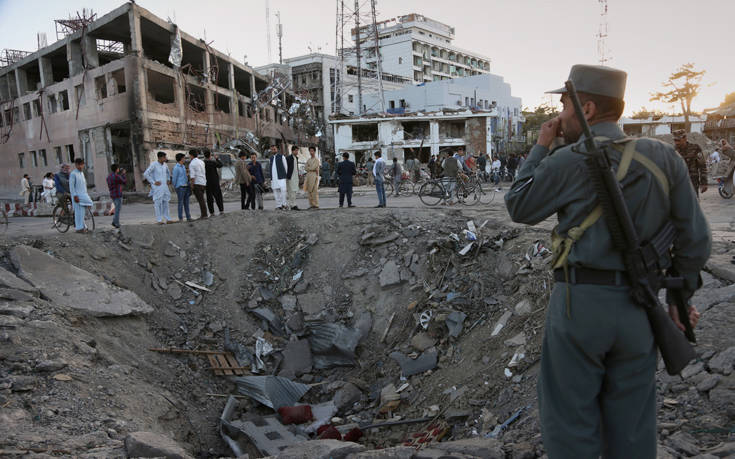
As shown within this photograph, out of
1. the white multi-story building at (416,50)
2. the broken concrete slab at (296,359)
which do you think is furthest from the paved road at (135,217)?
the white multi-story building at (416,50)

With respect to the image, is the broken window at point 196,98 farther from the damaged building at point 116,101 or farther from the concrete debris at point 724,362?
the concrete debris at point 724,362

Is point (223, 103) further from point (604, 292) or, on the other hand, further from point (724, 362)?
point (604, 292)

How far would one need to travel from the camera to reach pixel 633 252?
1704 millimetres

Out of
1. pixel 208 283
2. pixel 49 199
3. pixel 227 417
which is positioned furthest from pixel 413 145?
pixel 227 417

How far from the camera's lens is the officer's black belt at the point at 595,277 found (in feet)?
5.64

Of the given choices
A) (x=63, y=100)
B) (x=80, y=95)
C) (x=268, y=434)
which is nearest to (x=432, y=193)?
(x=268, y=434)

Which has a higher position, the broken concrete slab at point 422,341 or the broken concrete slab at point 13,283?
the broken concrete slab at point 13,283

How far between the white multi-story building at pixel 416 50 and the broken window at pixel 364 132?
27.7m

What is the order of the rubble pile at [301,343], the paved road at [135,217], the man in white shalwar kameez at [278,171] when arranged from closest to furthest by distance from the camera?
the rubble pile at [301,343] → the man in white shalwar kameez at [278,171] → the paved road at [135,217]

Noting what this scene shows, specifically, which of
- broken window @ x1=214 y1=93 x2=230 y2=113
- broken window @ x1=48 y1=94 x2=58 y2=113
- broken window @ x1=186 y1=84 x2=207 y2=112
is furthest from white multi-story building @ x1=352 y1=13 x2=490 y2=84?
broken window @ x1=48 y1=94 x2=58 y2=113

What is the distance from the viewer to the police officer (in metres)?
1.71

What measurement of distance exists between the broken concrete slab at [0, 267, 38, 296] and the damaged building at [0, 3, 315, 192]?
16.9 meters

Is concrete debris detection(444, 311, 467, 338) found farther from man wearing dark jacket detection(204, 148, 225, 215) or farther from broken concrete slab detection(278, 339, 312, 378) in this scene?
man wearing dark jacket detection(204, 148, 225, 215)

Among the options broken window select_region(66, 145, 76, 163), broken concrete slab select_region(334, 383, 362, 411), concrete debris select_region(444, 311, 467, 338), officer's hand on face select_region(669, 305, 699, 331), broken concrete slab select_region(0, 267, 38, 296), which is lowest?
broken concrete slab select_region(334, 383, 362, 411)
